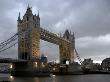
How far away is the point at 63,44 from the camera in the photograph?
18712 cm

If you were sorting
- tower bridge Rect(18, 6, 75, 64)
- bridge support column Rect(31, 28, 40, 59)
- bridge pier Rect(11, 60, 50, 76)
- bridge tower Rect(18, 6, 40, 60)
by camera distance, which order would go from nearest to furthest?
bridge pier Rect(11, 60, 50, 76) < bridge tower Rect(18, 6, 40, 60) < tower bridge Rect(18, 6, 75, 64) < bridge support column Rect(31, 28, 40, 59)

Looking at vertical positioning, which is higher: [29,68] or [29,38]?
[29,38]

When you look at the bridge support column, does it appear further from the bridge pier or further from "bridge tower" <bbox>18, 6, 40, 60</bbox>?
the bridge pier

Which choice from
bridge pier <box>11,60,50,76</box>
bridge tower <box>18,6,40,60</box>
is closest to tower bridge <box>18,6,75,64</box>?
bridge tower <box>18,6,40,60</box>

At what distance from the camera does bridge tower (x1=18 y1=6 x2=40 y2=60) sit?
130500 millimetres

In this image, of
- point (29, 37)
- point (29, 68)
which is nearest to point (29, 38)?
point (29, 37)

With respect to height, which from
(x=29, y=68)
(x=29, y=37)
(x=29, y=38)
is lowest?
(x=29, y=68)

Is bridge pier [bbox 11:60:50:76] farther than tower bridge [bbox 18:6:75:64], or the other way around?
tower bridge [bbox 18:6:75:64]

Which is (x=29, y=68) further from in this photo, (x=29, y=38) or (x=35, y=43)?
(x=35, y=43)

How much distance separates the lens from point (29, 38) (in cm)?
13025

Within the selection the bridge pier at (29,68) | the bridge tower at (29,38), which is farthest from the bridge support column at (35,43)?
the bridge pier at (29,68)

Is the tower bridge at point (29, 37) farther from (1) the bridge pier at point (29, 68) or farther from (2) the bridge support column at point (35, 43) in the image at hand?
(1) the bridge pier at point (29, 68)

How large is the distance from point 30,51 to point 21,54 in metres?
6.74

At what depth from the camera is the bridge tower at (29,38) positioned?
428ft
